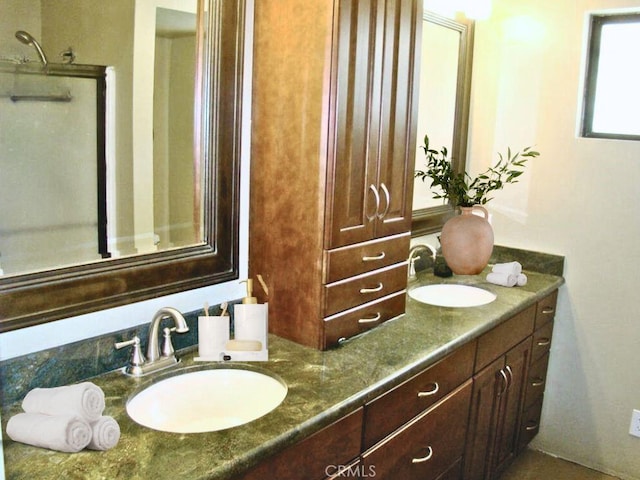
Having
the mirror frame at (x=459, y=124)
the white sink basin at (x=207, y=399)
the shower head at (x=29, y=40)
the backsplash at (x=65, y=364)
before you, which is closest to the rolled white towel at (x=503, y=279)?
the mirror frame at (x=459, y=124)

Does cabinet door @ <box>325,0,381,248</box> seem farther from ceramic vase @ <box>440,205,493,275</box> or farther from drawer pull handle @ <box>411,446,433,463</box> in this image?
ceramic vase @ <box>440,205,493,275</box>

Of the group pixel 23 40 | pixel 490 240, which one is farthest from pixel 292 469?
pixel 490 240

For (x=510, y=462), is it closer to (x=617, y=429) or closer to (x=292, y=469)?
(x=617, y=429)

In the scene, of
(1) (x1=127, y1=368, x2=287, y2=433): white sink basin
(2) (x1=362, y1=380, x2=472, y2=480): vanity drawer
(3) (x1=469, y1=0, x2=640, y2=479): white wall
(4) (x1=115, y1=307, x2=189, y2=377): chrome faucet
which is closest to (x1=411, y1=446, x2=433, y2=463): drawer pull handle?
(2) (x1=362, y1=380, x2=472, y2=480): vanity drawer

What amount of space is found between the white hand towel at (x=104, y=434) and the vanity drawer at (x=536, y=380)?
1.97 metres

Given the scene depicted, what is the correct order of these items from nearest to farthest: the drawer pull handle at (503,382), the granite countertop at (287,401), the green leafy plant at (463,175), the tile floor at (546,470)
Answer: the granite countertop at (287,401)
the drawer pull handle at (503,382)
the green leafy plant at (463,175)
the tile floor at (546,470)

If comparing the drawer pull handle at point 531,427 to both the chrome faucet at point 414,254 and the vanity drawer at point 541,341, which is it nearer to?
the vanity drawer at point 541,341

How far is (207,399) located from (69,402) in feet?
1.41

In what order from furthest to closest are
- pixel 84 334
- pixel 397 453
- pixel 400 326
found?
pixel 400 326
pixel 397 453
pixel 84 334

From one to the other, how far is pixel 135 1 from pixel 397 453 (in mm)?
1375

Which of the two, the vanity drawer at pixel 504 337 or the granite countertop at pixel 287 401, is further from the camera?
the vanity drawer at pixel 504 337

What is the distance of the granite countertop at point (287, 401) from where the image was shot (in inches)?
46.2

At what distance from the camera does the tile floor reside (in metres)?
2.79

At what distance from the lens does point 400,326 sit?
2.04 metres
